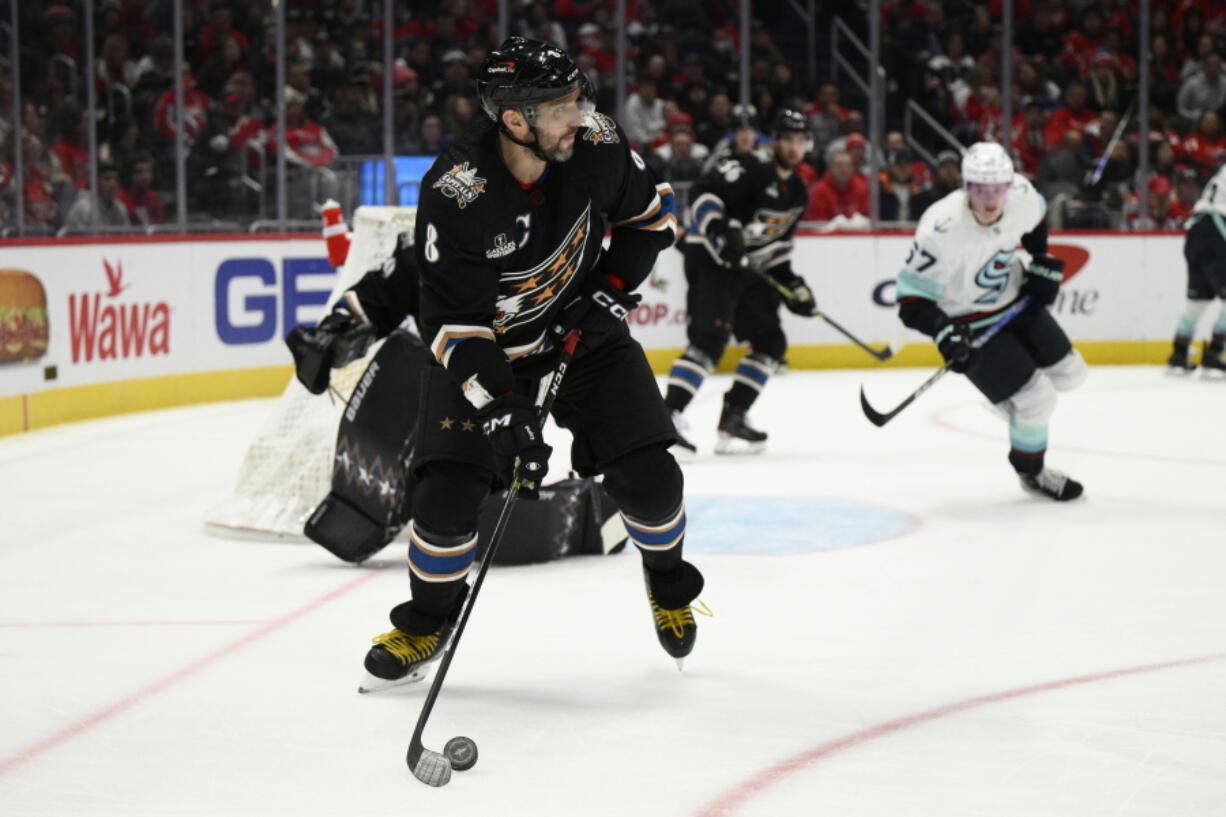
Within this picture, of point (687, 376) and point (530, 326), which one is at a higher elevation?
point (530, 326)

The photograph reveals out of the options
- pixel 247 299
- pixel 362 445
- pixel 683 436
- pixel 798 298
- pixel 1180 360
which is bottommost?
pixel 1180 360

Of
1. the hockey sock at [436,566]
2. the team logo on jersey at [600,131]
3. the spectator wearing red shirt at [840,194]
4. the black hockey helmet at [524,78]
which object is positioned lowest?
the hockey sock at [436,566]

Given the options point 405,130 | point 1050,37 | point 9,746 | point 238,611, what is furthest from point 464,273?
point 1050,37

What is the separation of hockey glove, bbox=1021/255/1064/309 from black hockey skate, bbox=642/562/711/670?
2406 mm

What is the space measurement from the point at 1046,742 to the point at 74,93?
629 cm

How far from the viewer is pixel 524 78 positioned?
2895 millimetres

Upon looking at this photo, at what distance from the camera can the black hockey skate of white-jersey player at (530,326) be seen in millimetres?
2902

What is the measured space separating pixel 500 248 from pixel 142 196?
18.2 ft

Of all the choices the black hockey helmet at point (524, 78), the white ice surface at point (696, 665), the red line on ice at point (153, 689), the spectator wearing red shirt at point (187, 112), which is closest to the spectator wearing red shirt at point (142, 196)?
the spectator wearing red shirt at point (187, 112)

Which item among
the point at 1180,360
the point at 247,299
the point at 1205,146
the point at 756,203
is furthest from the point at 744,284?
the point at 1205,146

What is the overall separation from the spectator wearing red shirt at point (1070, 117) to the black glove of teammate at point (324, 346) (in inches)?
285

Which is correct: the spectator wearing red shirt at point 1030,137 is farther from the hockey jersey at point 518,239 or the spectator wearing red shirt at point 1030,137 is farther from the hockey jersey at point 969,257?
the hockey jersey at point 518,239

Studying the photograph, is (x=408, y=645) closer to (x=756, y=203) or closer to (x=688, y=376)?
(x=688, y=376)

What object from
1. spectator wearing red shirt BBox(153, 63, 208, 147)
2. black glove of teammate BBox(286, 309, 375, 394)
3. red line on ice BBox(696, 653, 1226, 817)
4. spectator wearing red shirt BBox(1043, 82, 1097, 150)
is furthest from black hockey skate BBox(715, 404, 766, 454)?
spectator wearing red shirt BBox(1043, 82, 1097, 150)
